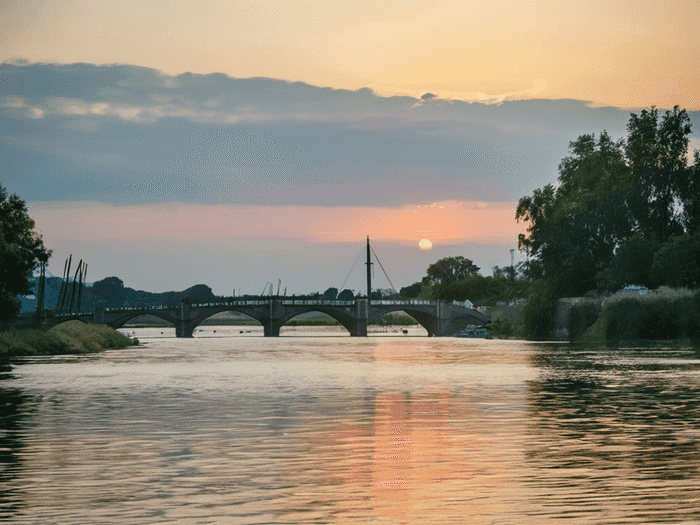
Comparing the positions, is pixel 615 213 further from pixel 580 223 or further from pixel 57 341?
pixel 57 341

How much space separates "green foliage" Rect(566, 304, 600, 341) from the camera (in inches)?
4700

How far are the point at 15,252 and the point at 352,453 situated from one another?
236ft

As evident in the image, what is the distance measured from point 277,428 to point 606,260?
345 ft

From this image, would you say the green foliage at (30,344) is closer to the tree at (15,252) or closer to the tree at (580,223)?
the tree at (15,252)

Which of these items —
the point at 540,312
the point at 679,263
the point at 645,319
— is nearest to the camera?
the point at 645,319

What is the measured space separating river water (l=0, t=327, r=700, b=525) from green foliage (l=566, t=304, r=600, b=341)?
6803 centimetres

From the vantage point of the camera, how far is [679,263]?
113m

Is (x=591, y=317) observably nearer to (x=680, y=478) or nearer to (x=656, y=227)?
(x=656, y=227)

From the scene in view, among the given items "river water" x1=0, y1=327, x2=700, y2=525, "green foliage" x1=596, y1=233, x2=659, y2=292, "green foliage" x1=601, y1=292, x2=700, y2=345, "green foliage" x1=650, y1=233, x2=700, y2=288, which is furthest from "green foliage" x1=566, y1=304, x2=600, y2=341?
"river water" x1=0, y1=327, x2=700, y2=525

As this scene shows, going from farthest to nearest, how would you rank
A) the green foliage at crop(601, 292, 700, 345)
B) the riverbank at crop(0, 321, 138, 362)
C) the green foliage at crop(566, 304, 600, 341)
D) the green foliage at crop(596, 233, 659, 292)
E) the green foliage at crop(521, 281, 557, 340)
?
the green foliage at crop(521, 281, 557, 340)
the green foliage at crop(596, 233, 659, 292)
the green foliage at crop(566, 304, 600, 341)
the green foliage at crop(601, 292, 700, 345)
the riverbank at crop(0, 321, 138, 362)

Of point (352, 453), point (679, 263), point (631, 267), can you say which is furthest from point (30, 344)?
point (352, 453)

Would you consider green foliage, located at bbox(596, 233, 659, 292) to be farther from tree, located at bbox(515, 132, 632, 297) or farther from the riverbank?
the riverbank

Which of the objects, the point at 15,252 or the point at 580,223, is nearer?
the point at 15,252

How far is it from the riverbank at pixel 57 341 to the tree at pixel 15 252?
2766mm
